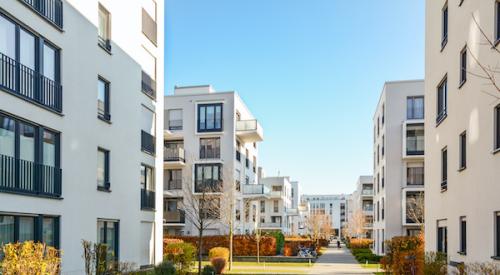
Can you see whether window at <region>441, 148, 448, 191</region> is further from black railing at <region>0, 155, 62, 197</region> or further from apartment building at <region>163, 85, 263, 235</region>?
apartment building at <region>163, 85, 263, 235</region>

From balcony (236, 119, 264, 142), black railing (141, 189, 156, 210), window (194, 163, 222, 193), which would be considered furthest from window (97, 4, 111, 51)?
balcony (236, 119, 264, 142)

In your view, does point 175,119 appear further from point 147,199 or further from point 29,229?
point 29,229

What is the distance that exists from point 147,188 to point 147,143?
6.95 feet

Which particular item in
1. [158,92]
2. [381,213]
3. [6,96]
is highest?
[158,92]

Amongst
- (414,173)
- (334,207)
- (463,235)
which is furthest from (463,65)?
(334,207)

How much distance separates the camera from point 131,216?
19078 mm

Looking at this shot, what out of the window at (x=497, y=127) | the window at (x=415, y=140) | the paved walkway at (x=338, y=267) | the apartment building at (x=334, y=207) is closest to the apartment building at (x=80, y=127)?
the paved walkway at (x=338, y=267)

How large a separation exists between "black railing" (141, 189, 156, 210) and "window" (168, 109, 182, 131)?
63.9 ft

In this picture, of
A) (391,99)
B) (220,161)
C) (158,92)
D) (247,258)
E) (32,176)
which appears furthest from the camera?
(220,161)

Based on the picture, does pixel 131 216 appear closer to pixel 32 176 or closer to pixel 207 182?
pixel 32 176

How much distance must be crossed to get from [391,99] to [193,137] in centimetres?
1698

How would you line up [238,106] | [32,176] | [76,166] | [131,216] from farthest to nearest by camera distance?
[238,106] → [131,216] → [76,166] → [32,176]

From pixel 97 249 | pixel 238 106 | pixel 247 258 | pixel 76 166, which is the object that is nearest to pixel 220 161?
pixel 238 106

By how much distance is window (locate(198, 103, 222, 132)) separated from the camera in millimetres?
40125
